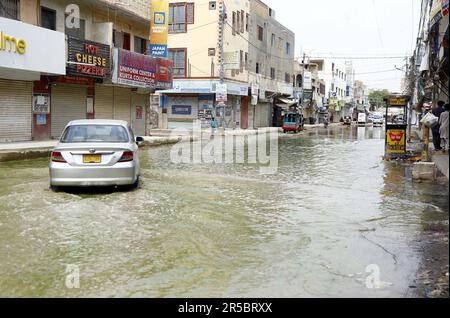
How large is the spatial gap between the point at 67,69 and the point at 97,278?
717 inches

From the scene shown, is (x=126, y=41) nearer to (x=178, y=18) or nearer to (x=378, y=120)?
(x=178, y=18)

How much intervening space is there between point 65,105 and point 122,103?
5.82m

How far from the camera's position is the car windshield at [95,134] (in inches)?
425

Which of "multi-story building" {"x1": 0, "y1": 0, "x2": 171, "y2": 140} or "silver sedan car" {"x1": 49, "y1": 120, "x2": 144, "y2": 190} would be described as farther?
"multi-story building" {"x1": 0, "y1": 0, "x2": 171, "y2": 140}

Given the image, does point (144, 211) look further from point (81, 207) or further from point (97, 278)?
point (97, 278)

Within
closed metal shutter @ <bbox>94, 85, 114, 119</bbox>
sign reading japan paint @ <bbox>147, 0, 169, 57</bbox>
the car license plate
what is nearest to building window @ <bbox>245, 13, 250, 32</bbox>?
sign reading japan paint @ <bbox>147, 0, 169, 57</bbox>

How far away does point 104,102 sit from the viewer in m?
27.9

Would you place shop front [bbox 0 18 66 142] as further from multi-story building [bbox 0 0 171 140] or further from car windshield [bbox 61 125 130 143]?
car windshield [bbox 61 125 130 143]

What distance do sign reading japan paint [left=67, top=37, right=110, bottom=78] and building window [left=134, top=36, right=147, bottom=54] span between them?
5664 millimetres

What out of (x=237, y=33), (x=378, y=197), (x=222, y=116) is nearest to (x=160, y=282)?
(x=378, y=197)

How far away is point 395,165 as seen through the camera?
17656mm

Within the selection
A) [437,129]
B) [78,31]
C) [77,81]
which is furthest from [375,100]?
[437,129]

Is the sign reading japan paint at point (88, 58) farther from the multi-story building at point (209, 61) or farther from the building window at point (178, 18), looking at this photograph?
the building window at point (178, 18)

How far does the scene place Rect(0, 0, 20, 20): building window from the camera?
64.1ft
